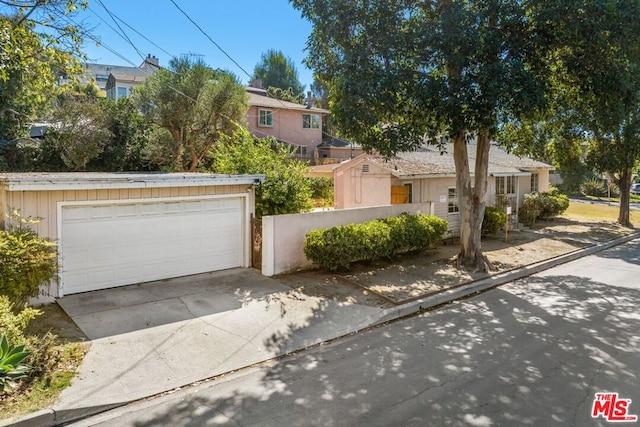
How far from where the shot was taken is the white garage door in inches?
359

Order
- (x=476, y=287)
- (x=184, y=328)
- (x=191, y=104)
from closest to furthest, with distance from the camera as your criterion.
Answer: (x=184, y=328) → (x=476, y=287) → (x=191, y=104)

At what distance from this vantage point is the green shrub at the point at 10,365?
5.05 meters

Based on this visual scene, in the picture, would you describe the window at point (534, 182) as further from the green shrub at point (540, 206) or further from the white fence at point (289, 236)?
the white fence at point (289, 236)

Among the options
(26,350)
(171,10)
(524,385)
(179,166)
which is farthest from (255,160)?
(179,166)

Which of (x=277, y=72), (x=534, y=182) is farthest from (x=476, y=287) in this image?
(x=277, y=72)

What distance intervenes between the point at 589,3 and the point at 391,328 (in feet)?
25.3

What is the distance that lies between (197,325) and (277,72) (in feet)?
220

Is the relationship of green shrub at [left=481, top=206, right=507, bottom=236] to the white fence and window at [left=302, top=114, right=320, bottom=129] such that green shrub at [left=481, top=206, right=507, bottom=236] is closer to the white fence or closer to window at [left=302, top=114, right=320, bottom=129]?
the white fence

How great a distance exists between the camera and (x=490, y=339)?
23.5 ft

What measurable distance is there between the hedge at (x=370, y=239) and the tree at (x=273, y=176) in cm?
178

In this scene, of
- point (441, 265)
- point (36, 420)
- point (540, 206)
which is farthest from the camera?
point (540, 206)

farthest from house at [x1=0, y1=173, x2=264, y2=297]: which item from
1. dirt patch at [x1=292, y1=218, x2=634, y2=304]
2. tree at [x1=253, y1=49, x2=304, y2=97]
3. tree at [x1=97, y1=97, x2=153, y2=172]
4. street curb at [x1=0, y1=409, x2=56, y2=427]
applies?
tree at [x1=253, y1=49, x2=304, y2=97]

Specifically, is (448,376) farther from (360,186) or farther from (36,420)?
(360,186)

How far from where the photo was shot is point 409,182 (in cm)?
1641
